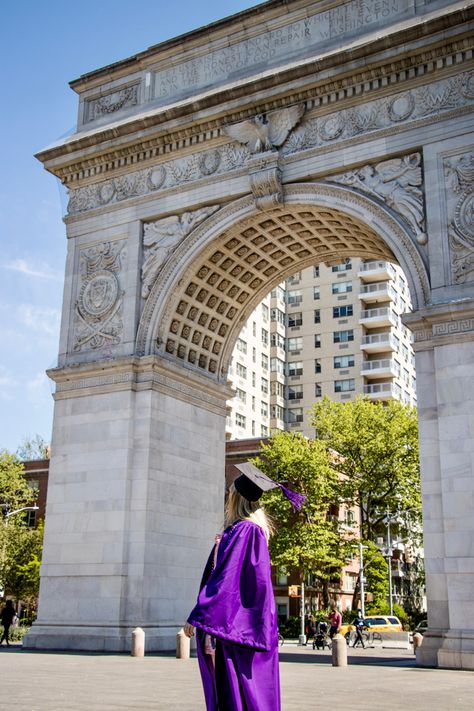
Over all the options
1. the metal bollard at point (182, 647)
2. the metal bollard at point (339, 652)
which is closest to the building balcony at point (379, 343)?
the metal bollard at point (182, 647)

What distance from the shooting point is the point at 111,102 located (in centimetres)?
3108

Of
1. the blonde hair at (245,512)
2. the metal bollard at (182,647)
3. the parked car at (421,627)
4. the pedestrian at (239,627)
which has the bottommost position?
the parked car at (421,627)

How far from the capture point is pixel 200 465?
2900 cm

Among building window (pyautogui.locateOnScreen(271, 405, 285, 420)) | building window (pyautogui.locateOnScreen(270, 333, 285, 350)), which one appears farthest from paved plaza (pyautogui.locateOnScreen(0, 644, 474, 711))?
building window (pyautogui.locateOnScreen(270, 333, 285, 350))

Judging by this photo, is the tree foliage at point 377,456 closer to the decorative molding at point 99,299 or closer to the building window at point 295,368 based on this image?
the decorative molding at point 99,299

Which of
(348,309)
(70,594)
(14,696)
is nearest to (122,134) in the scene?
(70,594)

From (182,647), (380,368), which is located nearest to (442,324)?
(182,647)

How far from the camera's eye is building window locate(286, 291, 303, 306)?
8362 cm

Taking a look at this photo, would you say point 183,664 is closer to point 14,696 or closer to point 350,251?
point 14,696

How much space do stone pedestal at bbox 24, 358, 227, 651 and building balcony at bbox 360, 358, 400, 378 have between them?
49120 millimetres

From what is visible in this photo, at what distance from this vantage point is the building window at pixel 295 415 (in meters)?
80.4

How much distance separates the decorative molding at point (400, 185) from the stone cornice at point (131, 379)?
27.9 feet

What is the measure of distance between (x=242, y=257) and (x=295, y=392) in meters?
53.0

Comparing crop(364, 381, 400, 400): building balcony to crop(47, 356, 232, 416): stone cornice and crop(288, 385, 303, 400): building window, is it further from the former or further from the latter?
crop(47, 356, 232, 416): stone cornice
